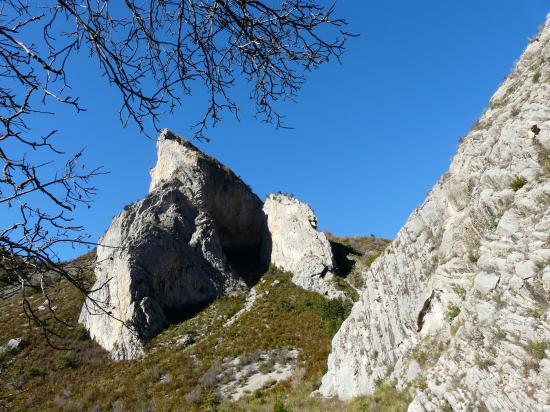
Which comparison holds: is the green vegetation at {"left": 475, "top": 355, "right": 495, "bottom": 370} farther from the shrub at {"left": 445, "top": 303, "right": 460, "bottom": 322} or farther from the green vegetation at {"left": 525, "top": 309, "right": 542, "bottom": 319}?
the shrub at {"left": 445, "top": 303, "right": 460, "bottom": 322}

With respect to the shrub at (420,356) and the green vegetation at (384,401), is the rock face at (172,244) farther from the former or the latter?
the shrub at (420,356)

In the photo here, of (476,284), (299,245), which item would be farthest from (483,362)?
(299,245)

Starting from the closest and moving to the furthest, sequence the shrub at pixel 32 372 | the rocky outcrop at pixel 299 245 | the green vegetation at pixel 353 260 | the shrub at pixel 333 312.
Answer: the shrub at pixel 32 372 < the shrub at pixel 333 312 < the green vegetation at pixel 353 260 < the rocky outcrop at pixel 299 245

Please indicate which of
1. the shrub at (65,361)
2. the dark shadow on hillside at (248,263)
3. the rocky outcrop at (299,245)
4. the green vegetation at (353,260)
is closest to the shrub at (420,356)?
the green vegetation at (353,260)

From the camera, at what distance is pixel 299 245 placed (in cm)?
2964

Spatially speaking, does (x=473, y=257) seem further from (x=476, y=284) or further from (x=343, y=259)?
(x=343, y=259)

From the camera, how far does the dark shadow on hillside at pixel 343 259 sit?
27391 mm

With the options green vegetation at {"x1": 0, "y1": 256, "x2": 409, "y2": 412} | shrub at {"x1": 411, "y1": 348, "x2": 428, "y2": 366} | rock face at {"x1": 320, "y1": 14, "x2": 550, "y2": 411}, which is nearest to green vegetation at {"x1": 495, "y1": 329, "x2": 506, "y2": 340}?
rock face at {"x1": 320, "y1": 14, "x2": 550, "y2": 411}

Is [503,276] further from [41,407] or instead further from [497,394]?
[41,407]

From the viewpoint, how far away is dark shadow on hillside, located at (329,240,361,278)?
2739 centimetres

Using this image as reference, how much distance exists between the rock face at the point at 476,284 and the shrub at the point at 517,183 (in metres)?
0.02

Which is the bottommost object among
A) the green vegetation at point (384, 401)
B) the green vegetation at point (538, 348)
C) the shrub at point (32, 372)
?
the green vegetation at point (384, 401)

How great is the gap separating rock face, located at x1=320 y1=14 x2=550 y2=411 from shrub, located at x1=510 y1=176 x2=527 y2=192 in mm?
24

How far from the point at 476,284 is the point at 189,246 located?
23547 millimetres
